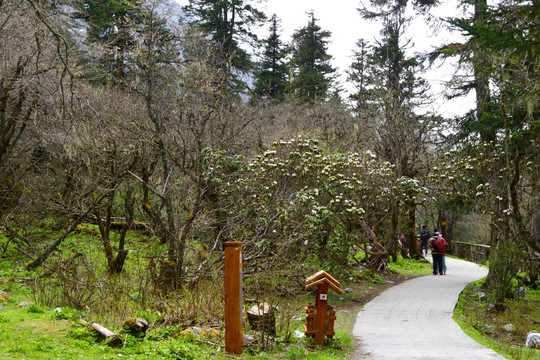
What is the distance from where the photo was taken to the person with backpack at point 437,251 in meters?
17.6

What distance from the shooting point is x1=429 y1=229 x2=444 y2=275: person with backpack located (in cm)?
1756

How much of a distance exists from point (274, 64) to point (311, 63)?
3031 millimetres

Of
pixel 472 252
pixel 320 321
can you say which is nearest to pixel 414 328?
pixel 320 321

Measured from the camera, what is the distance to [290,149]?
1543 cm

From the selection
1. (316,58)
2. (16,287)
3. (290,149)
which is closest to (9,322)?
(16,287)

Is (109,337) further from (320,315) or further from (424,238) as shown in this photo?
(424,238)

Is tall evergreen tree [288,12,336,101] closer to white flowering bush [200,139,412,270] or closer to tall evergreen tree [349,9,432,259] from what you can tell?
tall evergreen tree [349,9,432,259]

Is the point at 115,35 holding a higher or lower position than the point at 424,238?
higher

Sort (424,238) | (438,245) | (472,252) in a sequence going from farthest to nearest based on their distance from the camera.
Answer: (472,252) < (424,238) < (438,245)

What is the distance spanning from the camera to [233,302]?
6.25 metres

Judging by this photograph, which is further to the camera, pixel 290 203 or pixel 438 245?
pixel 438 245

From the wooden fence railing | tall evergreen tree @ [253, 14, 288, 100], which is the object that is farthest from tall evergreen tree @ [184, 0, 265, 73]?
the wooden fence railing

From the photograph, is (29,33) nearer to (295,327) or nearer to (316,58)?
(295,327)

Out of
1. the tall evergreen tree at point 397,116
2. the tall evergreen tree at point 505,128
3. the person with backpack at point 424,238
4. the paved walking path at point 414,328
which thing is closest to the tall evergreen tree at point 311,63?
the tall evergreen tree at point 397,116
